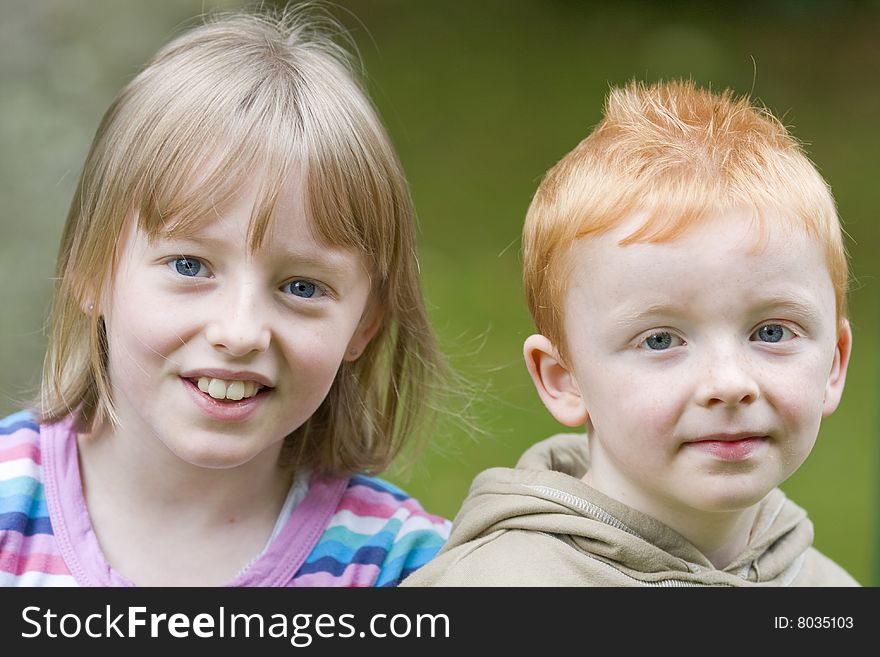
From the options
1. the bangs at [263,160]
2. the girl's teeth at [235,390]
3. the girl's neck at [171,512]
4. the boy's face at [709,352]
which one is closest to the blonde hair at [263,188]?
the bangs at [263,160]

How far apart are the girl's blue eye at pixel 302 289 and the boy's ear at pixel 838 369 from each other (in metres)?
0.91

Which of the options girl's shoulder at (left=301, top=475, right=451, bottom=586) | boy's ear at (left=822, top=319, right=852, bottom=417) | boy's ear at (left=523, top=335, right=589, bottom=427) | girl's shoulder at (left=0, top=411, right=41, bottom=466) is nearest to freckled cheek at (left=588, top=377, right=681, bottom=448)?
boy's ear at (left=523, top=335, right=589, bottom=427)

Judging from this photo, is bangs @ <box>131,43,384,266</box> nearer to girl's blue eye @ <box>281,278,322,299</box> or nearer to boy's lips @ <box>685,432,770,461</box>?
girl's blue eye @ <box>281,278,322,299</box>

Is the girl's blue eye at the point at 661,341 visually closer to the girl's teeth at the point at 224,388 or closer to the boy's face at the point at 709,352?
the boy's face at the point at 709,352

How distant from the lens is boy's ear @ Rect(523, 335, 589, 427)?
81.5 inches

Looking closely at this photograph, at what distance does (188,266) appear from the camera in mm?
2057

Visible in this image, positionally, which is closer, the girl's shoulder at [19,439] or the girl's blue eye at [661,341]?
the girl's blue eye at [661,341]

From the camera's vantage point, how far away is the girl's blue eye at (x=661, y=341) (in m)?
1.88

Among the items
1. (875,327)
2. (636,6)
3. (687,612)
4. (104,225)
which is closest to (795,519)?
(687,612)

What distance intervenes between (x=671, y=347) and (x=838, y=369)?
38 cm

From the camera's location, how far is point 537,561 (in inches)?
75.8

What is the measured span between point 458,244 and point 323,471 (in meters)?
3.35

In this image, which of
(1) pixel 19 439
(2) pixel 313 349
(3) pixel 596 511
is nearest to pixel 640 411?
(3) pixel 596 511

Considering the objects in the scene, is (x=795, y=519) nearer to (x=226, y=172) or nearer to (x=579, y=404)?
(x=579, y=404)
